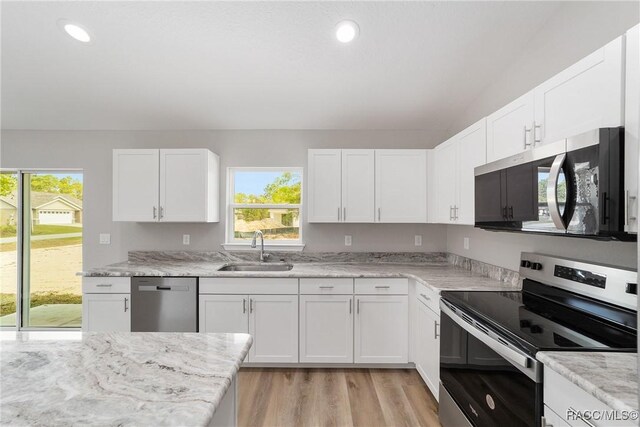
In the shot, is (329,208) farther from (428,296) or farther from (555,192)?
(555,192)

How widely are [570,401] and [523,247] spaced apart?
141 cm

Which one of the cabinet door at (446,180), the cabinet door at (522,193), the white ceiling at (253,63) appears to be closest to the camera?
the cabinet door at (522,193)

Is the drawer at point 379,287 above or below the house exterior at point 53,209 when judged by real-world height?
below

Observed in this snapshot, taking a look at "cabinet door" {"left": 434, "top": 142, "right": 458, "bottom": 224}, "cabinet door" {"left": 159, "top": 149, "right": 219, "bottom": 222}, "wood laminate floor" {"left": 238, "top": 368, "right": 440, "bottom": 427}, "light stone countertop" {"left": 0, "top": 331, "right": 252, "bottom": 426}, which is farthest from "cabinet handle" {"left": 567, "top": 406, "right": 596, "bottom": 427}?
"cabinet door" {"left": 159, "top": 149, "right": 219, "bottom": 222}

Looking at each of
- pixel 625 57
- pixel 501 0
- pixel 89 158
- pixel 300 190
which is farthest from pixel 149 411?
pixel 89 158

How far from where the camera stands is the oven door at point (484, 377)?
1220mm

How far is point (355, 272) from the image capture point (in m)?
2.89

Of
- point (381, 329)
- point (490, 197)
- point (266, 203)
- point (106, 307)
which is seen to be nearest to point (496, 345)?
point (490, 197)

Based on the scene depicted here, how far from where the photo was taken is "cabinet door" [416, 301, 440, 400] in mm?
2258

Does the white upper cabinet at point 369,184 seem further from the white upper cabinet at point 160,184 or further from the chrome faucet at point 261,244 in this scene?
the white upper cabinet at point 160,184

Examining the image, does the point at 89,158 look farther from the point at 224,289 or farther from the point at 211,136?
the point at 224,289

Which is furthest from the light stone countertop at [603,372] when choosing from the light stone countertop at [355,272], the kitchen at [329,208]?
the light stone countertop at [355,272]

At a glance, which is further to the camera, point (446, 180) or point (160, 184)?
point (160, 184)

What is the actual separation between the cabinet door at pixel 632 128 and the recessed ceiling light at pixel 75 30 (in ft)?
10.5
